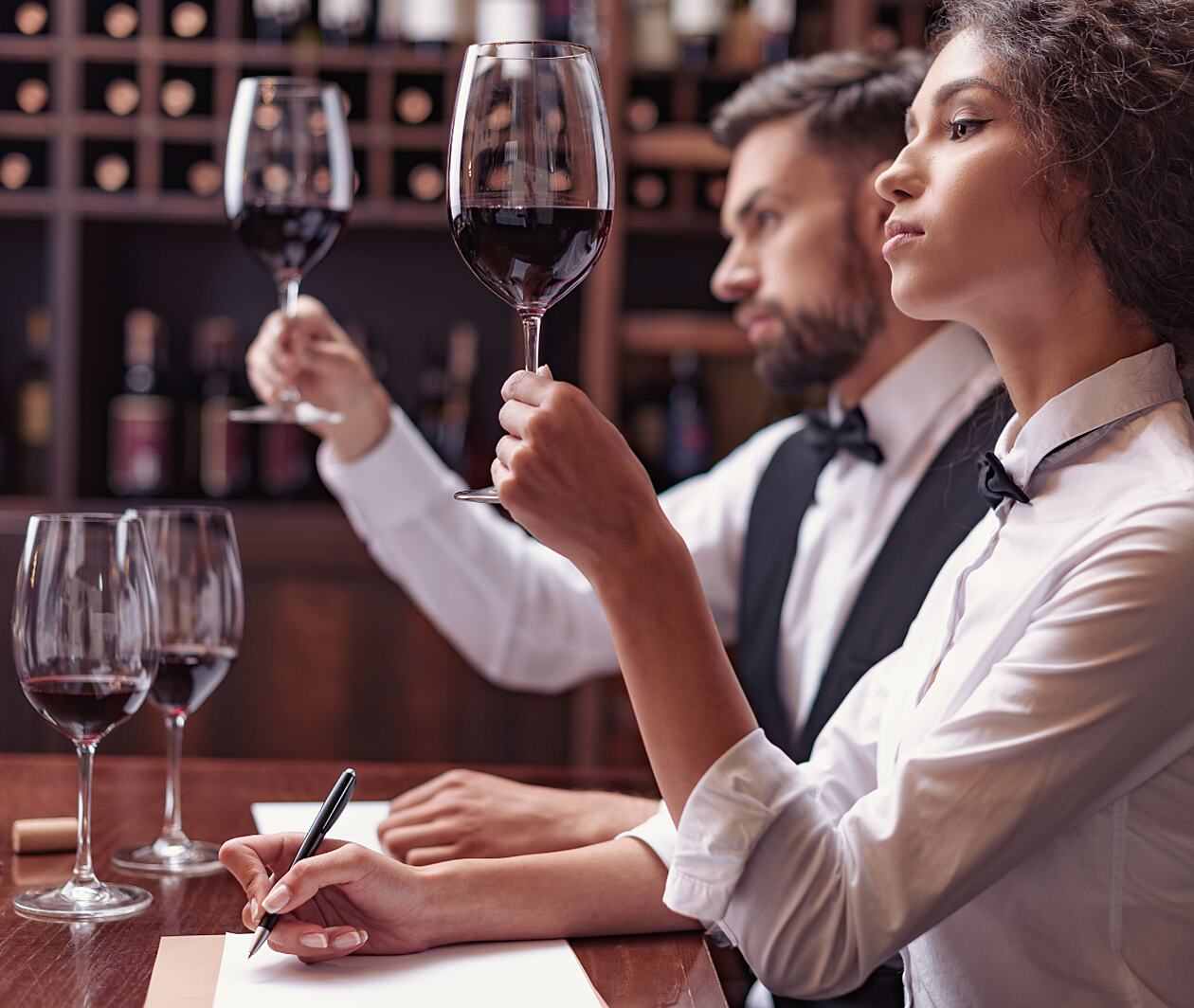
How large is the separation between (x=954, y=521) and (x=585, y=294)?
5.17 ft

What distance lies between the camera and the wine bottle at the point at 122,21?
9.59 ft

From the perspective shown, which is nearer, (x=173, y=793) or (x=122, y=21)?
(x=173, y=793)

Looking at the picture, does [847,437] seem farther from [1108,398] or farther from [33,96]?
[33,96]

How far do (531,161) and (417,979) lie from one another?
49 cm

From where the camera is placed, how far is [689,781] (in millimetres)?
854

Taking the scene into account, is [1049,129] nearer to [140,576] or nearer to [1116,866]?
[1116,866]

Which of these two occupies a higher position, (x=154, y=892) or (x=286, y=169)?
(x=286, y=169)

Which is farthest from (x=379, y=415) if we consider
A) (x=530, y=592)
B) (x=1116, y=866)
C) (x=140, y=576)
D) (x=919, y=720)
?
(x=1116, y=866)

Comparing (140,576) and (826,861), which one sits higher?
(140,576)

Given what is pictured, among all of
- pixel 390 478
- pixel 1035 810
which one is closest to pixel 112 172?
pixel 390 478

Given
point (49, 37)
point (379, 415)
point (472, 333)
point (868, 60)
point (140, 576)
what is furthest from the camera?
point (472, 333)

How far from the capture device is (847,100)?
6.21 ft

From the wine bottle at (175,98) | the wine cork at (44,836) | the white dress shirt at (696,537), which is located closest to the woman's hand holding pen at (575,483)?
the wine cork at (44,836)

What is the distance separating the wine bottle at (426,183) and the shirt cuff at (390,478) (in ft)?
4.05
